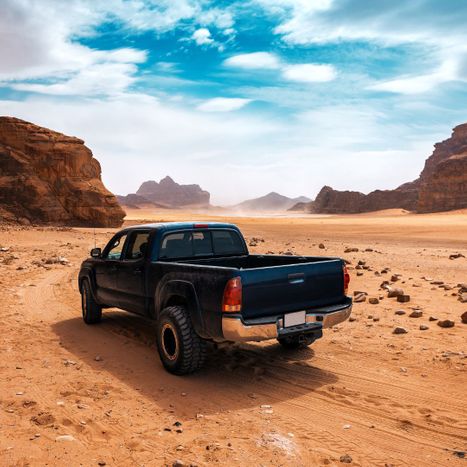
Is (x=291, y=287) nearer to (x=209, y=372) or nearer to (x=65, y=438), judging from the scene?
(x=209, y=372)

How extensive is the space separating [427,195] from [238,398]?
122m

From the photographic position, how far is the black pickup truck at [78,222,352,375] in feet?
17.0

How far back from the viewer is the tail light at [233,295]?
200 inches

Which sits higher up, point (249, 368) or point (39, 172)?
point (39, 172)

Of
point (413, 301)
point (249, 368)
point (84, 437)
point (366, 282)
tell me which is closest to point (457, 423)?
point (249, 368)

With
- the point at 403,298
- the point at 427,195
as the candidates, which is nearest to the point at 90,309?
the point at 403,298

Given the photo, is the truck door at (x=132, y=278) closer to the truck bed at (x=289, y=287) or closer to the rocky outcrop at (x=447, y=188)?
the truck bed at (x=289, y=287)

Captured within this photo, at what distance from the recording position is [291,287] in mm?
5520

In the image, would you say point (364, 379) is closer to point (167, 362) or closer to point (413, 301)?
point (167, 362)

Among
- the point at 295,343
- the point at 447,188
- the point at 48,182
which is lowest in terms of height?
the point at 295,343

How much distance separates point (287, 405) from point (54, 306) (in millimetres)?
6794

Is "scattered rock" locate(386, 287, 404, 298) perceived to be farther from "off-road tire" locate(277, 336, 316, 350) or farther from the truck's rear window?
the truck's rear window

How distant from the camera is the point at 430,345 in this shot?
6824 millimetres

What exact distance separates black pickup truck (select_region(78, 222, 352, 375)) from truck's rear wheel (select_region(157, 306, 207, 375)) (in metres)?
0.01
